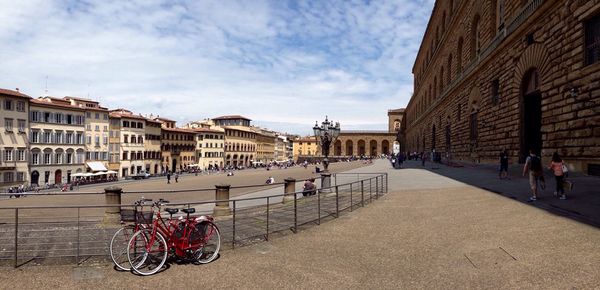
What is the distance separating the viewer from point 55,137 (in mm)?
49500

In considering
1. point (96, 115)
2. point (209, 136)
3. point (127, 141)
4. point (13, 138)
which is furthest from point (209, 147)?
point (13, 138)

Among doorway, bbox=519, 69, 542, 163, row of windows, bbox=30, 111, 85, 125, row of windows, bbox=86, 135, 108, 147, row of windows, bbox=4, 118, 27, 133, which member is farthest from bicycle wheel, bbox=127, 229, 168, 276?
row of windows, bbox=86, 135, 108, 147

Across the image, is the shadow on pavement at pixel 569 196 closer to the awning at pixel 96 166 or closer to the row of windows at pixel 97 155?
the awning at pixel 96 166

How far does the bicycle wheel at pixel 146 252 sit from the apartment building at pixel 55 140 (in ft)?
166

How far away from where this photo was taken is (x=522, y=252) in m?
5.70

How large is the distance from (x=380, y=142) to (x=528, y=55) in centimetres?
9490

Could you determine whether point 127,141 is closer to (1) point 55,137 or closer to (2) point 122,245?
(1) point 55,137

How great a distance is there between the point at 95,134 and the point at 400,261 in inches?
2374

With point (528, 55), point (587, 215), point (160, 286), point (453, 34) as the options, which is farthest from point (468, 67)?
point (160, 286)

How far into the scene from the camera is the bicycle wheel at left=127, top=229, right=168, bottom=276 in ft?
17.7

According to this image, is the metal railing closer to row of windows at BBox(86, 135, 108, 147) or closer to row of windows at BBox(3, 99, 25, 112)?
row of windows at BBox(3, 99, 25, 112)

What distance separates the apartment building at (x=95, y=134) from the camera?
2162 inches

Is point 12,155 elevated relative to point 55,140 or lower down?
lower down

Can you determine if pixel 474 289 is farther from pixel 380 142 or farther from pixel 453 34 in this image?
pixel 380 142
